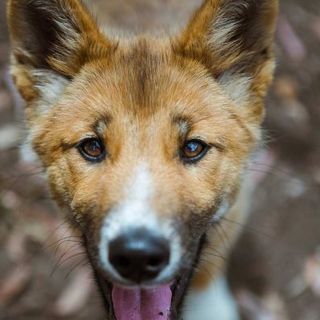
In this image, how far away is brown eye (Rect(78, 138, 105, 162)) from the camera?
429 centimetres

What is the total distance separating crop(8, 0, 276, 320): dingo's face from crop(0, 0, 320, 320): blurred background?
1088mm

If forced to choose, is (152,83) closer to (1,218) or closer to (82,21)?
(82,21)

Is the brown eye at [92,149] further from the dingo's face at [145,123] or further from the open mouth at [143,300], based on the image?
the open mouth at [143,300]

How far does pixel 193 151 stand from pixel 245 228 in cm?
236

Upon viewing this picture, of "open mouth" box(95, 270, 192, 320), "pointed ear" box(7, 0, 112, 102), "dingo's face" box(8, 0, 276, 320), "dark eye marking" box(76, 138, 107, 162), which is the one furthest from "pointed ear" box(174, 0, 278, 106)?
"open mouth" box(95, 270, 192, 320)

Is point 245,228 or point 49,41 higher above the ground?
point 49,41

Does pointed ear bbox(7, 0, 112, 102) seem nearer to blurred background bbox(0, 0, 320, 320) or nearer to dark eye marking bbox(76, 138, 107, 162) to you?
dark eye marking bbox(76, 138, 107, 162)

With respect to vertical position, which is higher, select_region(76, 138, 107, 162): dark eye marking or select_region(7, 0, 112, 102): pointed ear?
select_region(7, 0, 112, 102): pointed ear

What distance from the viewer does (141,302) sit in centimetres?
449

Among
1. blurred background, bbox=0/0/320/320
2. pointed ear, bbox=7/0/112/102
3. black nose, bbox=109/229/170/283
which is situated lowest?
blurred background, bbox=0/0/320/320

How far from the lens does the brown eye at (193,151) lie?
14.0 feet

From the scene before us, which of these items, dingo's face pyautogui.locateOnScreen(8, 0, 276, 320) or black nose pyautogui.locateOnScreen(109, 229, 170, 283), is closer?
black nose pyautogui.locateOnScreen(109, 229, 170, 283)

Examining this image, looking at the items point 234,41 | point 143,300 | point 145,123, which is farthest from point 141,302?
point 234,41

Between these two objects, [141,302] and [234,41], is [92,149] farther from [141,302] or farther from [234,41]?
[234,41]
